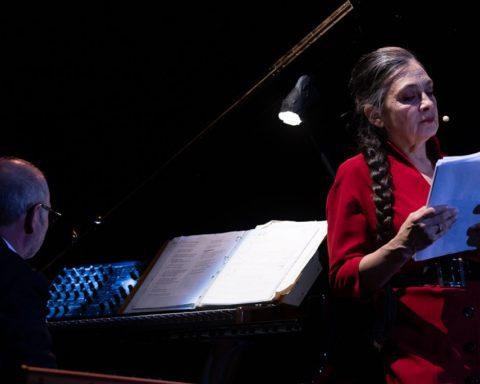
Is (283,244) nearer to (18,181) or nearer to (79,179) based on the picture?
(18,181)

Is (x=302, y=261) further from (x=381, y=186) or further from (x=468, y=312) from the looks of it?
(x=468, y=312)

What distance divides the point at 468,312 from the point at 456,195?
338 mm

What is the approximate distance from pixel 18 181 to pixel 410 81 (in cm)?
140

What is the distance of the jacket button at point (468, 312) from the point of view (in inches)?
76.9

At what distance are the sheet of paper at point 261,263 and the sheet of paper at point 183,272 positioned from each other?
5 cm

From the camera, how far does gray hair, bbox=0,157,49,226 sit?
248 centimetres

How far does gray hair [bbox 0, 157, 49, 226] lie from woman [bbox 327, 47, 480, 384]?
1058mm

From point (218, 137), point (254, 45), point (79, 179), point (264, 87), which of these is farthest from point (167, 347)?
point (254, 45)

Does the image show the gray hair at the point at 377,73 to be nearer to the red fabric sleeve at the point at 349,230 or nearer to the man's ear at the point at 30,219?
the red fabric sleeve at the point at 349,230

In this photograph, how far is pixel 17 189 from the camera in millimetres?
2514

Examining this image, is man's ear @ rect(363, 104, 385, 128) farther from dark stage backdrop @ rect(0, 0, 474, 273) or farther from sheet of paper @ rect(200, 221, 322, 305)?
dark stage backdrop @ rect(0, 0, 474, 273)

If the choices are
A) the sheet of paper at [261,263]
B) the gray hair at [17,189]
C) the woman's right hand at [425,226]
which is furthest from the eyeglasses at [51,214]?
the woman's right hand at [425,226]

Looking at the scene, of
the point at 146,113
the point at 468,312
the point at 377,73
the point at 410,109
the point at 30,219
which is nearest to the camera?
the point at 468,312

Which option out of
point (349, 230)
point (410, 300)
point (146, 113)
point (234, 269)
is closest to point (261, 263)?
point (234, 269)
